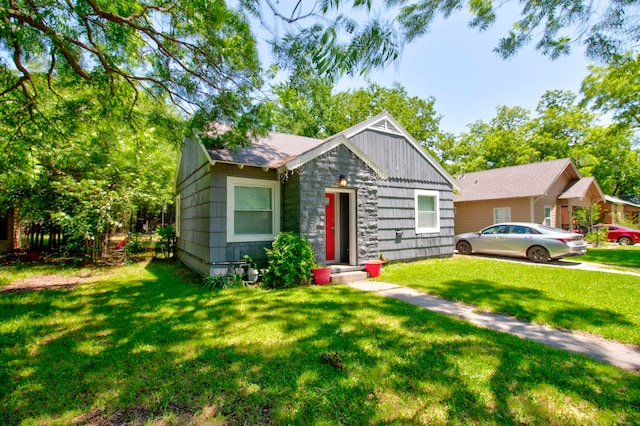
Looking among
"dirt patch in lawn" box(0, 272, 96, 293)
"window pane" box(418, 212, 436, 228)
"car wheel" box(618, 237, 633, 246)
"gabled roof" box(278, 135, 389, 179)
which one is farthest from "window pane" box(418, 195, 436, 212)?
"car wheel" box(618, 237, 633, 246)

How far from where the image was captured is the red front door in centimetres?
835

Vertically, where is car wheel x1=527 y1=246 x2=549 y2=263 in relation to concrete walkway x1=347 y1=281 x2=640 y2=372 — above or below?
above

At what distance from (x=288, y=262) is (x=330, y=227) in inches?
87.6

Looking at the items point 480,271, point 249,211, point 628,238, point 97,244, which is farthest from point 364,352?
point 628,238

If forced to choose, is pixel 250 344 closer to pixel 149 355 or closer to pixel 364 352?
pixel 149 355

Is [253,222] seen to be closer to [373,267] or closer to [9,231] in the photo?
[373,267]

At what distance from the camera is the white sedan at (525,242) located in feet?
31.1

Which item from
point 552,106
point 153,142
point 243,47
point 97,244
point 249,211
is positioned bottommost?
point 97,244

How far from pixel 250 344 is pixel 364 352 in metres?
1.38

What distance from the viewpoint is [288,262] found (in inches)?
257

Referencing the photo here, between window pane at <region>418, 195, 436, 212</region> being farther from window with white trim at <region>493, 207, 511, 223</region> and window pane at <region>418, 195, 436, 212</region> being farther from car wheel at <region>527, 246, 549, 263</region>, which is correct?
window with white trim at <region>493, 207, 511, 223</region>

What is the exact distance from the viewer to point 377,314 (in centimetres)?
462

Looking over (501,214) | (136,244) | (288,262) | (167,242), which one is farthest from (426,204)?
(136,244)

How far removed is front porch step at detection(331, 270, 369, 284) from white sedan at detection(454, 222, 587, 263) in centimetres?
659
